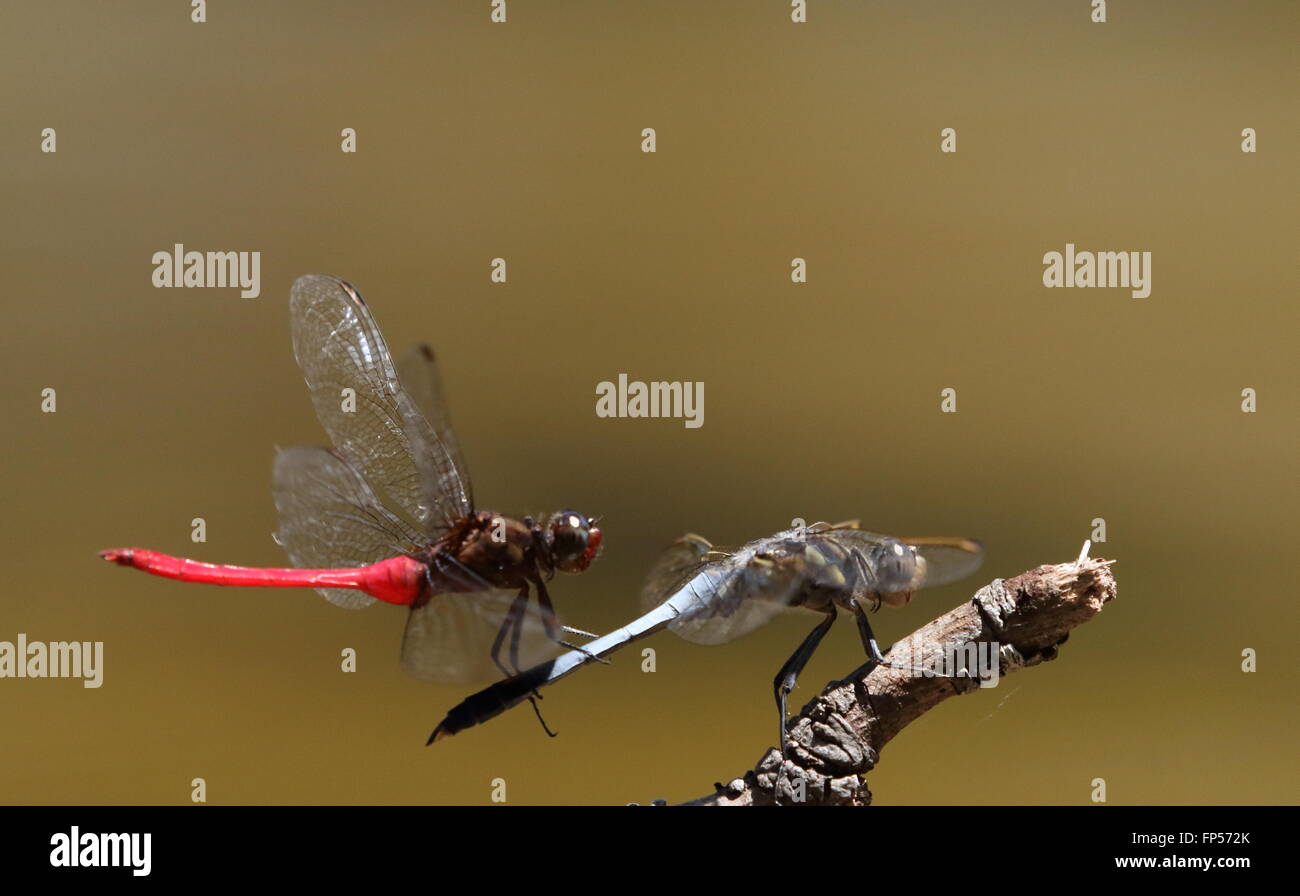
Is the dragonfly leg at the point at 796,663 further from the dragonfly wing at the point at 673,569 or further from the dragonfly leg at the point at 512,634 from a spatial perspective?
the dragonfly leg at the point at 512,634

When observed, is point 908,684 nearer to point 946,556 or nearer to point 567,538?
point 946,556

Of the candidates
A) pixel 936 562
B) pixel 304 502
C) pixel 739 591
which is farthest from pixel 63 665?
pixel 936 562

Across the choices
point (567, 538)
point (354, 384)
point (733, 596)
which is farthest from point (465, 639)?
point (354, 384)

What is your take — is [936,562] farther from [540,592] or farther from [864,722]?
[540,592]

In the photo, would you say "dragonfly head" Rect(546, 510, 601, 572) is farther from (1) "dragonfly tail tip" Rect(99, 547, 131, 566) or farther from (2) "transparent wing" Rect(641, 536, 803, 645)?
(1) "dragonfly tail tip" Rect(99, 547, 131, 566)

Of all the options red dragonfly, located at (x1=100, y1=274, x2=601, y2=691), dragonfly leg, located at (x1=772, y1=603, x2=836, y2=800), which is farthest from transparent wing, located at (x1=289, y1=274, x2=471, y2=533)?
dragonfly leg, located at (x1=772, y1=603, x2=836, y2=800)

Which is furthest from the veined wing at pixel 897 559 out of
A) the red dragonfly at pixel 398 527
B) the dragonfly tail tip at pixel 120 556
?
the dragonfly tail tip at pixel 120 556
